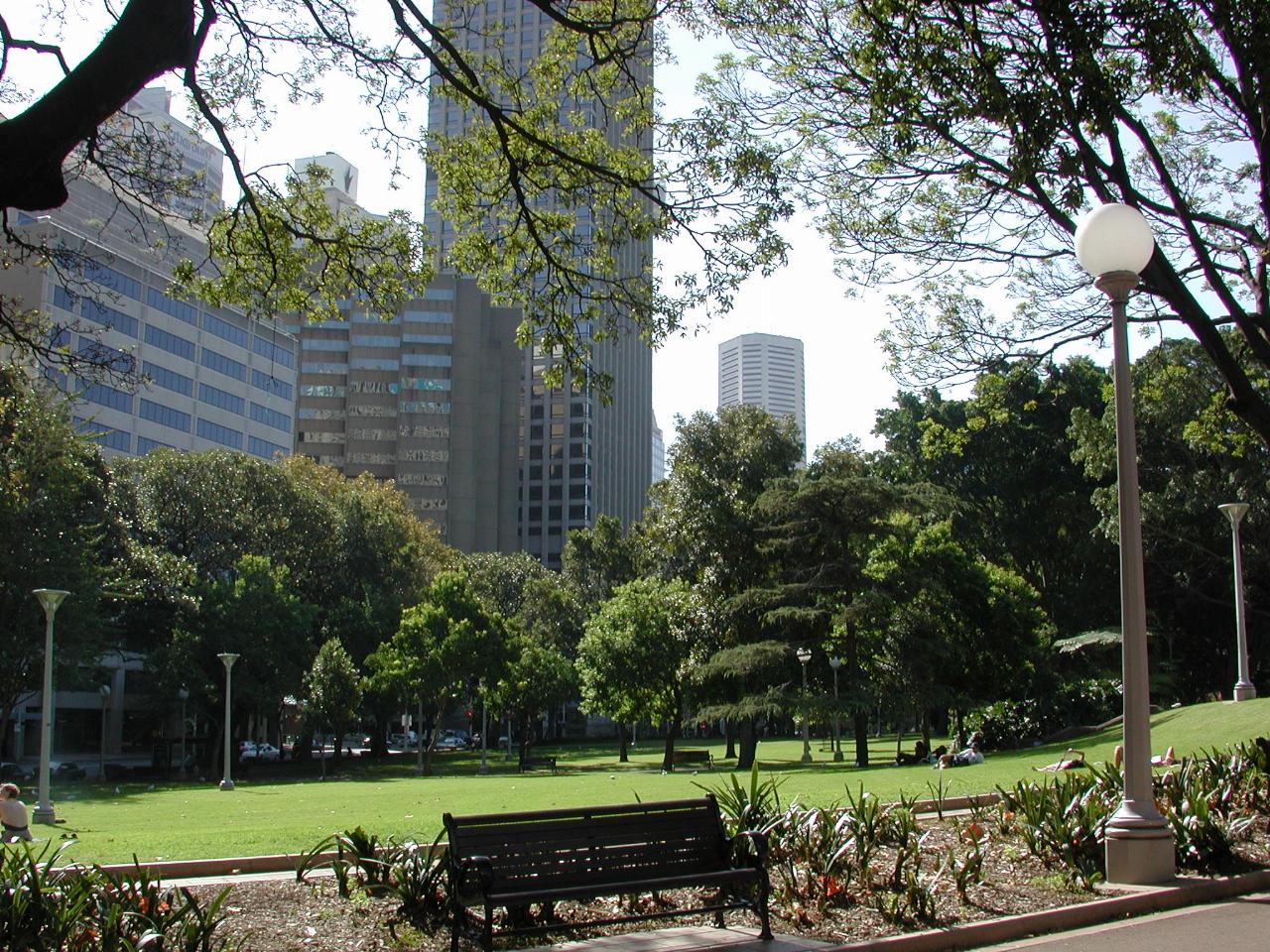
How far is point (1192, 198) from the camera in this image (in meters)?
16.5

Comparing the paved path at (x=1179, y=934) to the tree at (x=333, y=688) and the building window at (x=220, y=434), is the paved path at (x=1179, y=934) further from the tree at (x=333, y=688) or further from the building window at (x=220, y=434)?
the building window at (x=220, y=434)

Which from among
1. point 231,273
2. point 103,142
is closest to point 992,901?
point 231,273

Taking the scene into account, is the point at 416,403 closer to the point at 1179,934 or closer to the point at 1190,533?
the point at 1190,533

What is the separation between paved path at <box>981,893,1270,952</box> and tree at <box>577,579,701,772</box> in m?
37.1

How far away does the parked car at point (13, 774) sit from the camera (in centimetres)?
4559

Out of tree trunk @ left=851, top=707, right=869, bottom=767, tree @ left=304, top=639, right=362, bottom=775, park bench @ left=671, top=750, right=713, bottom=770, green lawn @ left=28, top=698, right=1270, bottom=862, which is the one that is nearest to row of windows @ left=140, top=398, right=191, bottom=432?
tree @ left=304, top=639, right=362, bottom=775

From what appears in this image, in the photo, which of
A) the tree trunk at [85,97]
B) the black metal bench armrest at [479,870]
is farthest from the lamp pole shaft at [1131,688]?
the tree trunk at [85,97]

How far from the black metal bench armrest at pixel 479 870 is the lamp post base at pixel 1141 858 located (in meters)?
5.36

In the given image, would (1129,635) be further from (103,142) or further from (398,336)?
(398,336)

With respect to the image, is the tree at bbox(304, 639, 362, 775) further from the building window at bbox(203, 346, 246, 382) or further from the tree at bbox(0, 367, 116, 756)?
the building window at bbox(203, 346, 246, 382)

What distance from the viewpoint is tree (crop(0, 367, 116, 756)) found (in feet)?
127

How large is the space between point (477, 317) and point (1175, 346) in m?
103

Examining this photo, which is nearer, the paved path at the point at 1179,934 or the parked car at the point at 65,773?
the paved path at the point at 1179,934

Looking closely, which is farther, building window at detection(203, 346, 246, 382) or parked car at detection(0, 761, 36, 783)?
building window at detection(203, 346, 246, 382)
